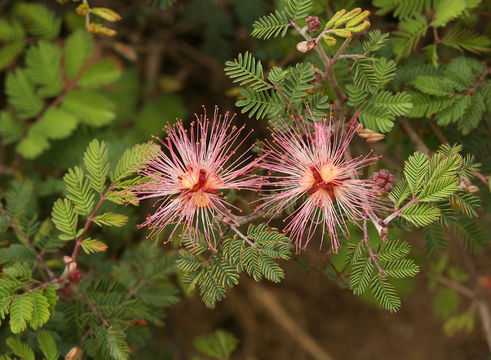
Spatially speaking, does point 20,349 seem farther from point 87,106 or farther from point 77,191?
point 87,106

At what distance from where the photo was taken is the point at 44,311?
65.1 inches

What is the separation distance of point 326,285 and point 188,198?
7.45 ft

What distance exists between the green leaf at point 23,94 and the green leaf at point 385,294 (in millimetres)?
1918

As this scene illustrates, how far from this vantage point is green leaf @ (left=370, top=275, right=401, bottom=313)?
148cm

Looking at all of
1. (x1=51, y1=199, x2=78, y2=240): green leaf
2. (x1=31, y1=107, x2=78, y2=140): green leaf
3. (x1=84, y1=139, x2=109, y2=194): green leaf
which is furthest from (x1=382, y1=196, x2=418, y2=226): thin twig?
(x1=31, y1=107, x2=78, y2=140): green leaf

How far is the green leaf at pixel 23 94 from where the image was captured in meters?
2.46

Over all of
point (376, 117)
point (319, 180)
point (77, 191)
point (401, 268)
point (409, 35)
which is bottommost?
point (77, 191)

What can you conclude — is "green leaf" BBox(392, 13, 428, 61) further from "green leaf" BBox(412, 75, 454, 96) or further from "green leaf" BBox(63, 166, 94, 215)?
"green leaf" BBox(63, 166, 94, 215)

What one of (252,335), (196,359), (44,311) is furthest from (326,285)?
(44,311)

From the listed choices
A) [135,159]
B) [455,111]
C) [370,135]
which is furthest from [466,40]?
[135,159]

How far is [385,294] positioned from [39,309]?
1.16 metres

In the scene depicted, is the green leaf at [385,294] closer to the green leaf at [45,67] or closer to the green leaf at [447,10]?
the green leaf at [447,10]

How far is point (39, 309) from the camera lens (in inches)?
65.4

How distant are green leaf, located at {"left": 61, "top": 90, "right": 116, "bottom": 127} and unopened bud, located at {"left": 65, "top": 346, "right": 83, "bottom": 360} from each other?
1160 millimetres
